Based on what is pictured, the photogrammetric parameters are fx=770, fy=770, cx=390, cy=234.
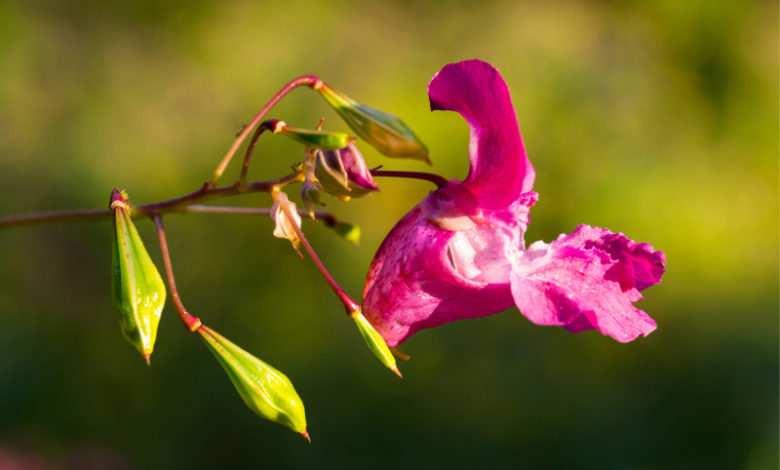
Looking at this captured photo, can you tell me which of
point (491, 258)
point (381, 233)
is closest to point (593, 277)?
point (491, 258)

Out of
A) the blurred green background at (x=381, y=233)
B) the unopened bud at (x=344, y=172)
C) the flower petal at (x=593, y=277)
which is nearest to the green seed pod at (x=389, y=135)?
the unopened bud at (x=344, y=172)

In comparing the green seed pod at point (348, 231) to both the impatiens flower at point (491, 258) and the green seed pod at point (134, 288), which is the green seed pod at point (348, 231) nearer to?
the impatiens flower at point (491, 258)

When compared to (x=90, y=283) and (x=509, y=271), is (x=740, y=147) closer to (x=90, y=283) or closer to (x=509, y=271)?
(x=90, y=283)

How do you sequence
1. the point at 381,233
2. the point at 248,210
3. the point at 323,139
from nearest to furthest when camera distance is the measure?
the point at 323,139, the point at 248,210, the point at 381,233

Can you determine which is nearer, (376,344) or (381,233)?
(376,344)

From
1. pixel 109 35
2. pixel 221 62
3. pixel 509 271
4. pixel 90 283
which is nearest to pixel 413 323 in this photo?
pixel 509 271

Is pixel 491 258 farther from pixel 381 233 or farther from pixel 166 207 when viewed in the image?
pixel 381 233

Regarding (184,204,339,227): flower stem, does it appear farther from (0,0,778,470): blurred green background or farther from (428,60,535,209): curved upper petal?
(0,0,778,470): blurred green background
